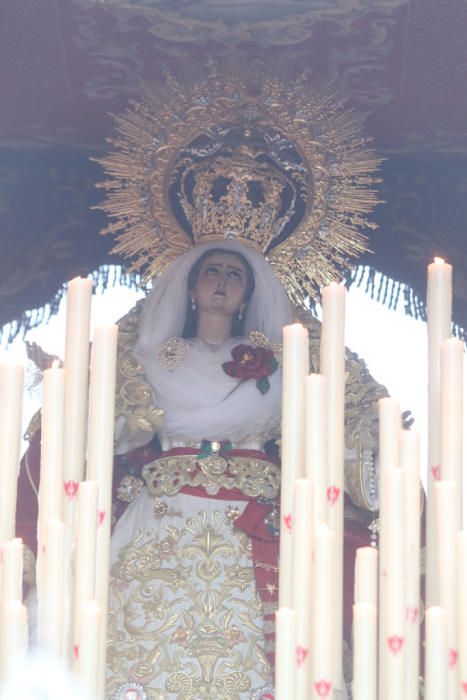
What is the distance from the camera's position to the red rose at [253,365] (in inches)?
184

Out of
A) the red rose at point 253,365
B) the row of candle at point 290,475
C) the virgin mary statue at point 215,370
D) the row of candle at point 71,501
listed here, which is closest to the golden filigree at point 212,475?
the virgin mary statue at point 215,370

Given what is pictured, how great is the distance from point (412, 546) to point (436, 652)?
21 cm

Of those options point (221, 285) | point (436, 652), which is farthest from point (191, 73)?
point (436, 652)

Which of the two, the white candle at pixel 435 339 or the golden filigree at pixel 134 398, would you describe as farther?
the golden filigree at pixel 134 398

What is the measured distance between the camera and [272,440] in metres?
4.68

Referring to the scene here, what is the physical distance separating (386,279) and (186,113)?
0.76m

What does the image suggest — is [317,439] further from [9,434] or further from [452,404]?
[9,434]

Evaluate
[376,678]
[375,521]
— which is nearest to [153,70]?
[375,521]

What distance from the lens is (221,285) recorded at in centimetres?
491

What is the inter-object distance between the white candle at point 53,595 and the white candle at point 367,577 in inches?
19.4

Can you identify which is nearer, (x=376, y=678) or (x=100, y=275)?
(x=376, y=678)

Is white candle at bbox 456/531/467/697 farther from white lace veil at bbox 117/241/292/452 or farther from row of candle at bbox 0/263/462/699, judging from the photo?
white lace veil at bbox 117/241/292/452

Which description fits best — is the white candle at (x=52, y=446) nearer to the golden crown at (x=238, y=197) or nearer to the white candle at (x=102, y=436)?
the white candle at (x=102, y=436)

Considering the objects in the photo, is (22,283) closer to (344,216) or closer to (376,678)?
(344,216)
